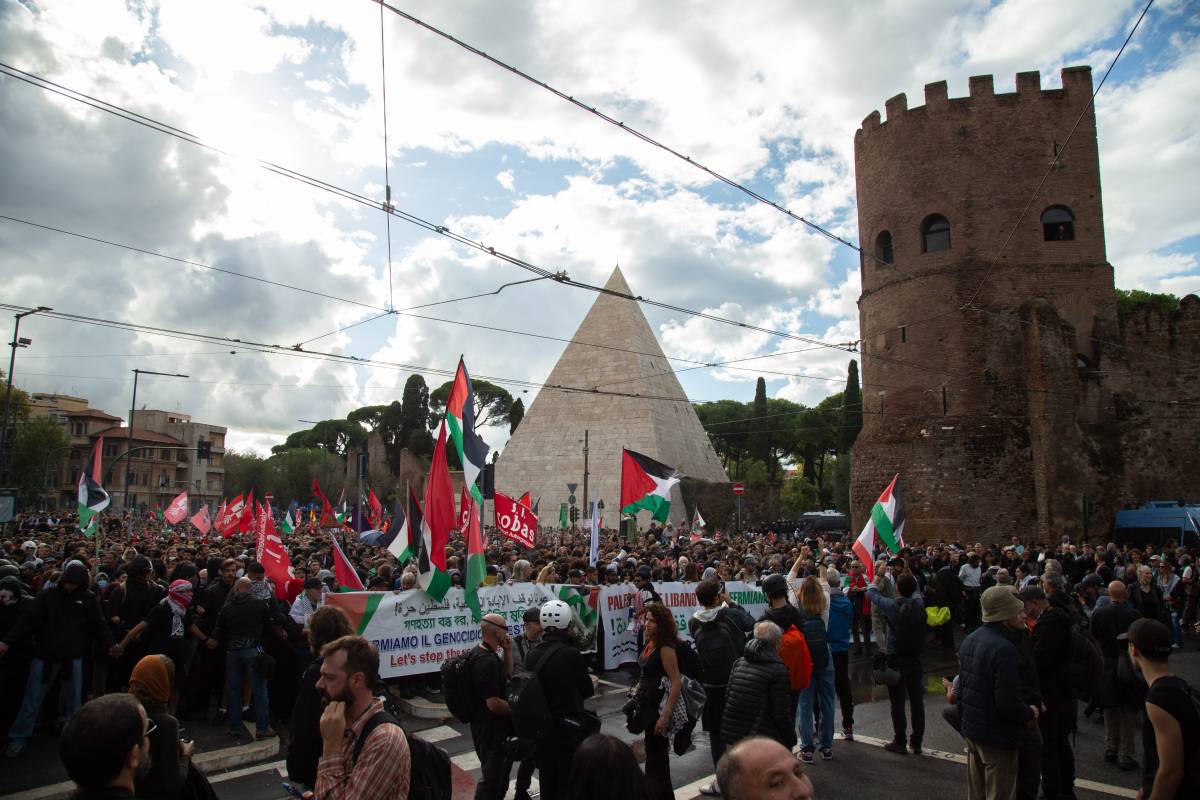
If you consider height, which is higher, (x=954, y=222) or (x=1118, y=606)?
(x=954, y=222)

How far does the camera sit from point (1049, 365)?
20812 millimetres

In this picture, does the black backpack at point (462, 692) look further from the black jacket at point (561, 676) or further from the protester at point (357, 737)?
the protester at point (357, 737)

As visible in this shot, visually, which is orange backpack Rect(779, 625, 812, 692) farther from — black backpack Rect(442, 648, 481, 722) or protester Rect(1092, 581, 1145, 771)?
black backpack Rect(442, 648, 481, 722)

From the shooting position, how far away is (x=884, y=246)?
24438 millimetres

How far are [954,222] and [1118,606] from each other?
18840mm

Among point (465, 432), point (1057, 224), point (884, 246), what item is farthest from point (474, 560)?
point (1057, 224)

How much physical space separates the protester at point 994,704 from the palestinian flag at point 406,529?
244 inches

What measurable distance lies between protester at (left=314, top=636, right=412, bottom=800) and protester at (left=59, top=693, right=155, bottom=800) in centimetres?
64

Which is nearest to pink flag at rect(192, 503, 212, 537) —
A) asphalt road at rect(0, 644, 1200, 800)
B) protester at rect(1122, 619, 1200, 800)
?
asphalt road at rect(0, 644, 1200, 800)

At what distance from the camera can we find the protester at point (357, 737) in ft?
8.57

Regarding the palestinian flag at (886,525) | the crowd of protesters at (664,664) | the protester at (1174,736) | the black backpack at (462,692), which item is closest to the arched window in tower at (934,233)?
the palestinian flag at (886,525)

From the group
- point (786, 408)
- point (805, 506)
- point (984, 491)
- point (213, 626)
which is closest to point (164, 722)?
point (213, 626)

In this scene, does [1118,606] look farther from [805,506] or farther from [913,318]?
[805,506]

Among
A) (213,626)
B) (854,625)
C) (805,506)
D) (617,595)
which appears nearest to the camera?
(213,626)
